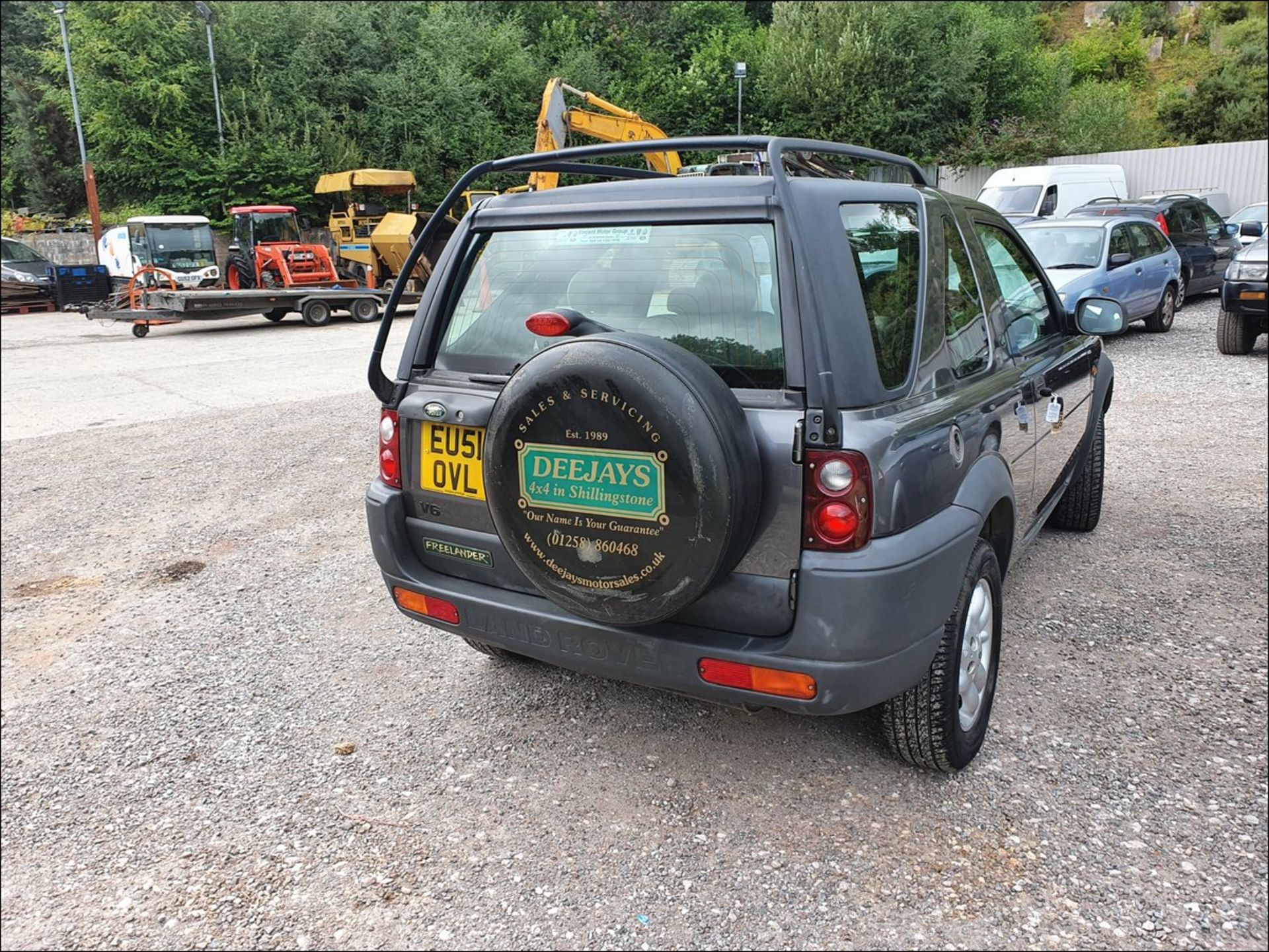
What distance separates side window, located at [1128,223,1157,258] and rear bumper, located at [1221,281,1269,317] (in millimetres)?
1669

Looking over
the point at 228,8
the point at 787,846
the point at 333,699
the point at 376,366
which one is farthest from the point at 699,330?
the point at 228,8

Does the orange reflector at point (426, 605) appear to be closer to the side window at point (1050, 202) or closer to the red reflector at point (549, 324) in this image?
the red reflector at point (549, 324)

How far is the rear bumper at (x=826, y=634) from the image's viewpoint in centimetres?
248

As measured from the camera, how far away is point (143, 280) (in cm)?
2002

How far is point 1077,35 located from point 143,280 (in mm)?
42982

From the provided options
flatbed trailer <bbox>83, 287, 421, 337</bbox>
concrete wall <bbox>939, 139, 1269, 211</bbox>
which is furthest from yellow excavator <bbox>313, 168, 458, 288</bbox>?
concrete wall <bbox>939, 139, 1269, 211</bbox>

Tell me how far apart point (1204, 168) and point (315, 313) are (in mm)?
26346

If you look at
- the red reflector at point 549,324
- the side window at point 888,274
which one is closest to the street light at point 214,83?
the red reflector at point 549,324

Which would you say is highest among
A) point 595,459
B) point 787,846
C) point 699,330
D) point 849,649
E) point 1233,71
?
point 1233,71

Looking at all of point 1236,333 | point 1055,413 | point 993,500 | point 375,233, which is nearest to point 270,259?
point 375,233

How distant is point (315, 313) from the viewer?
19.2 m

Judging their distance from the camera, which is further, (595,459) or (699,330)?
(699,330)

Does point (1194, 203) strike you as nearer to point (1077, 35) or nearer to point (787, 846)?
point (787, 846)

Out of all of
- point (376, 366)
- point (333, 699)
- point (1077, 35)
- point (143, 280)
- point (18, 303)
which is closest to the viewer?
point (376, 366)
